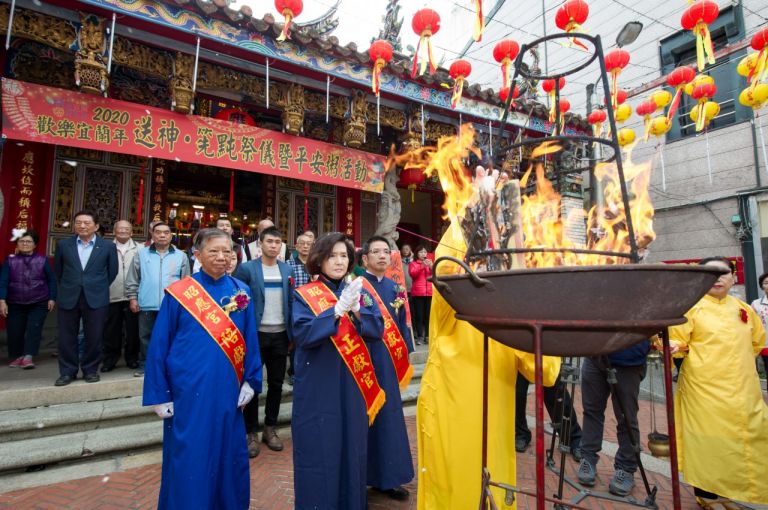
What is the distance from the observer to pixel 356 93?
6.62 metres

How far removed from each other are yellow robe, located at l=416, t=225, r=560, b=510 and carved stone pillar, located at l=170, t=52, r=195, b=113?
478cm

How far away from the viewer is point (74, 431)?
363cm

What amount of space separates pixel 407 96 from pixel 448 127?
1.43 meters

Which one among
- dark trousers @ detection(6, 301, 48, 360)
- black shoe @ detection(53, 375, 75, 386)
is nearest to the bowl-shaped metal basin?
black shoe @ detection(53, 375, 75, 386)

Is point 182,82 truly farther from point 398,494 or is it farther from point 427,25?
point 398,494

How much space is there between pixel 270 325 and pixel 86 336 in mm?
2030

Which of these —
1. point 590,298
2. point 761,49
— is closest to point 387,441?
point 590,298

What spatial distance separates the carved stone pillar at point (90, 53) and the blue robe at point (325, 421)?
14.1ft

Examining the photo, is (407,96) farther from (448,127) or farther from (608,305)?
(608,305)

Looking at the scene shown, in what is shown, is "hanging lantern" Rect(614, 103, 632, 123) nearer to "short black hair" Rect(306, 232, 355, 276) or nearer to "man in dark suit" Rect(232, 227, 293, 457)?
"man in dark suit" Rect(232, 227, 293, 457)

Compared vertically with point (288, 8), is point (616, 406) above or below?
below

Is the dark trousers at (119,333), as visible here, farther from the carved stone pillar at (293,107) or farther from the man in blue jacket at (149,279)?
the carved stone pillar at (293,107)

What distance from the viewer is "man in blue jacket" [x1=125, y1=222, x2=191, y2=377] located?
14.9 feet

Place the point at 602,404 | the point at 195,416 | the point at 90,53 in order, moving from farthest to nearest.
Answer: the point at 90,53 < the point at 602,404 < the point at 195,416
